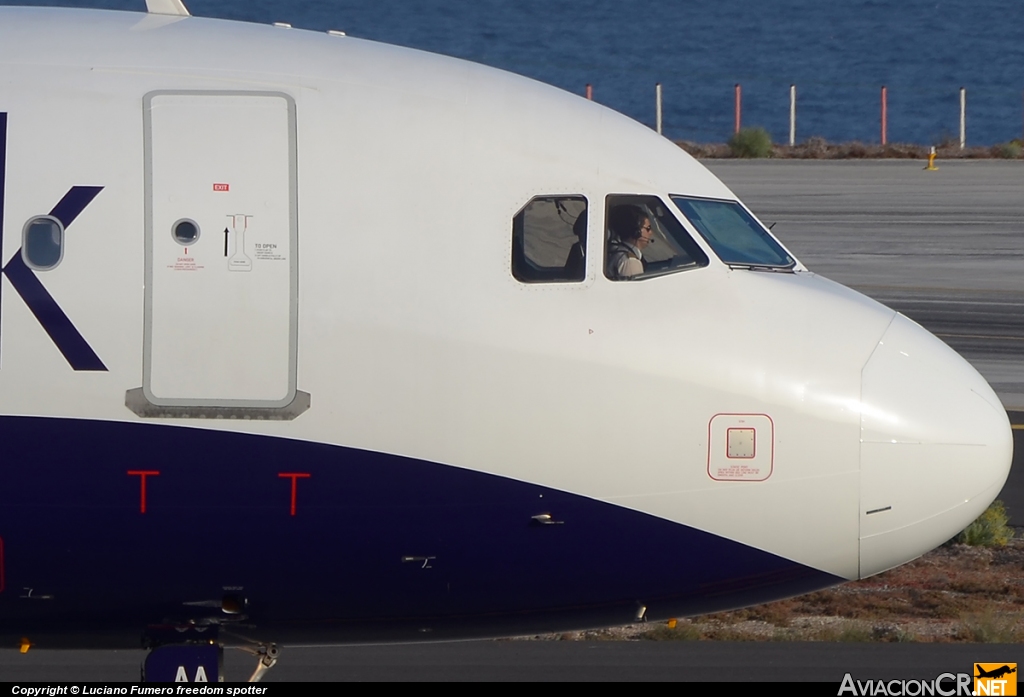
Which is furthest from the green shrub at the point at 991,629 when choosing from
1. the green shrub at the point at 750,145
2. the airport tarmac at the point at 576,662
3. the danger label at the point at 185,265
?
the green shrub at the point at 750,145

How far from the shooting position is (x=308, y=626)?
293 inches

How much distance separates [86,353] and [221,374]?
0.65m

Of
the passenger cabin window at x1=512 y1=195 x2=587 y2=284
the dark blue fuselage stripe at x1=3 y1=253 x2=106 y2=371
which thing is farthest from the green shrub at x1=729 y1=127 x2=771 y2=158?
the dark blue fuselage stripe at x1=3 y1=253 x2=106 y2=371

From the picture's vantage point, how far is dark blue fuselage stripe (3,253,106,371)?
22.5 feet

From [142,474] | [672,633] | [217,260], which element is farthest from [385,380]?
[672,633]

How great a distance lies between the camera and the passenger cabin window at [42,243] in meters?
6.91

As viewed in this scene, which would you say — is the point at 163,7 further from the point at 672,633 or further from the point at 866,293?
the point at 866,293

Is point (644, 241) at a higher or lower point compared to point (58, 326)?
higher

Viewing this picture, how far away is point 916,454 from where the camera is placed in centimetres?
722

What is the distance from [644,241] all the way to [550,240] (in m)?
0.49

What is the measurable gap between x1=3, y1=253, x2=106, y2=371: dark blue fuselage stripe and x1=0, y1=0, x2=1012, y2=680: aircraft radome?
0.04ft

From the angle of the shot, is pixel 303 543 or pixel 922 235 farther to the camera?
pixel 922 235

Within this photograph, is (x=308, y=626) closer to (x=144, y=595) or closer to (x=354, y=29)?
(x=144, y=595)

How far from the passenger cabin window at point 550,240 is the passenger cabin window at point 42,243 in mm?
2214
